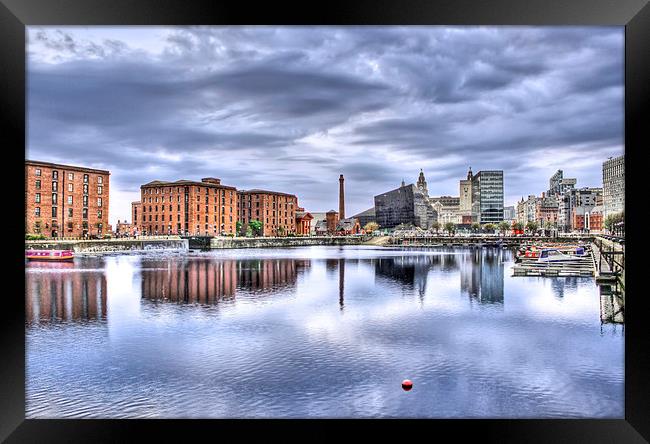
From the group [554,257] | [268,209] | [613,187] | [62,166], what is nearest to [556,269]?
[554,257]

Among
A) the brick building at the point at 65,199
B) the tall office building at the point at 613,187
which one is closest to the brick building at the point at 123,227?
the brick building at the point at 65,199

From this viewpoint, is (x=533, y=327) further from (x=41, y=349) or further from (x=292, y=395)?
(x=41, y=349)

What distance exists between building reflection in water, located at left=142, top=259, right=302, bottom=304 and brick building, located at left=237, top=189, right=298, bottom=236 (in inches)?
1280

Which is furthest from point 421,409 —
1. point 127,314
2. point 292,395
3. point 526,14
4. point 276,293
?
point 276,293

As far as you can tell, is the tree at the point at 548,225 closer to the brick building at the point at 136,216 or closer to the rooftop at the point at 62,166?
the brick building at the point at 136,216

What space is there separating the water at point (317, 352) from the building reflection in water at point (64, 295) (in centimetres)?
11

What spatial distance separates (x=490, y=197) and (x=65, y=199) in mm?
65790

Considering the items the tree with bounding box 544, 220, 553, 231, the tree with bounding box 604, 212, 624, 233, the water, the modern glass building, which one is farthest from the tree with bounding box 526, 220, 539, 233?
the water

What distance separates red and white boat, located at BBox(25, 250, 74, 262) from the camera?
95.9 ft

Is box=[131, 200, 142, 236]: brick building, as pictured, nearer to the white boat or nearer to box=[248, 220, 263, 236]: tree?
box=[248, 220, 263, 236]: tree

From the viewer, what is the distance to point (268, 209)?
206ft

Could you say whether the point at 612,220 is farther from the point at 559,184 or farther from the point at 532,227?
the point at 559,184

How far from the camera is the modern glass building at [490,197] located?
8131 cm

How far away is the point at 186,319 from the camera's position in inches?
523
